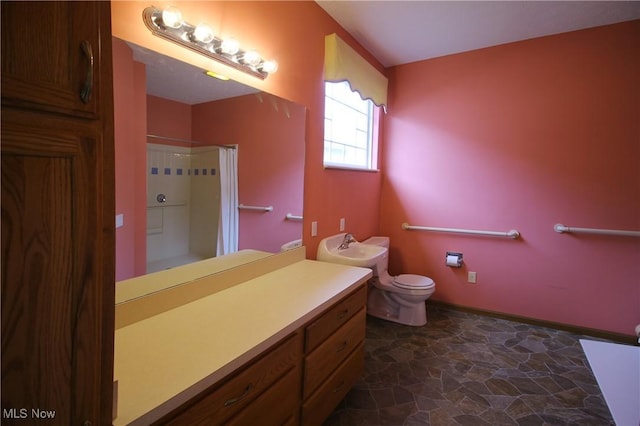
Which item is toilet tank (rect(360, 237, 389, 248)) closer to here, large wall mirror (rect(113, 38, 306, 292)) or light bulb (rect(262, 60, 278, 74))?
large wall mirror (rect(113, 38, 306, 292))

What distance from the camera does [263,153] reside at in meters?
1.99

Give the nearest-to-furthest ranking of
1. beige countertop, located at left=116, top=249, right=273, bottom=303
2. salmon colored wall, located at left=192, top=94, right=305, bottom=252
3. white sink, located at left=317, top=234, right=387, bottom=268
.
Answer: beige countertop, located at left=116, top=249, right=273, bottom=303 < salmon colored wall, located at left=192, top=94, right=305, bottom=252 < white sink, located at left=317, top=234, right=387, bottom=268

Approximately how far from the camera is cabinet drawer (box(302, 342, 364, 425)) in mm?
Answer: 1476

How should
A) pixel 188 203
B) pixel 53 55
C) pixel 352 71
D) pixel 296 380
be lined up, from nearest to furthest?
1. pixel 53 55
2. pixel 296 380
3. pixel 188 203
4. pixel 352 71

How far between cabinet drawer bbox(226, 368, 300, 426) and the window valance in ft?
6.62

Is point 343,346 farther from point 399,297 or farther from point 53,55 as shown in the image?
point 53,55

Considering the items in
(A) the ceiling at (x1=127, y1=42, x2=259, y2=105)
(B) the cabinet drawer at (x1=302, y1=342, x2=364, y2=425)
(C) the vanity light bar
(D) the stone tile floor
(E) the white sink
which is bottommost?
(D) the stone tile floor

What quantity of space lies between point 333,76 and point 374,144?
1232 mm

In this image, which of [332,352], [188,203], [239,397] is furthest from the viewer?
[332,352]

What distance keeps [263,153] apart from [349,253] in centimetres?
119

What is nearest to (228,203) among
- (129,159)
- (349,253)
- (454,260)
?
(129,159)

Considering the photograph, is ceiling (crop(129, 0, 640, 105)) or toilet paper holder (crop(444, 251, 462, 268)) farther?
toilet paper holder (crop(444, 251, 462, 268))
